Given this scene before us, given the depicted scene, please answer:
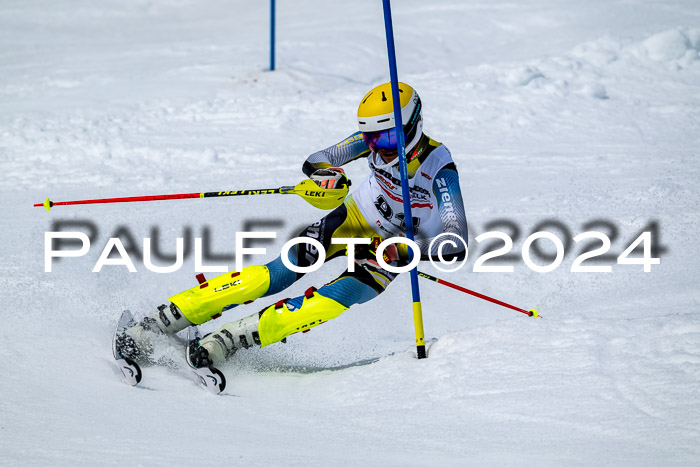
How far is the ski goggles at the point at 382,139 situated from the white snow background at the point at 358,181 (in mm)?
1128

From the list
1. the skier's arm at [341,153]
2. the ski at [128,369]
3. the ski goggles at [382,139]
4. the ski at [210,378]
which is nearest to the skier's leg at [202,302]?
the ski at [128,369]

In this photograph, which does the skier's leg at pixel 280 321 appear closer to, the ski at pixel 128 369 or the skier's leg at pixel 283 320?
the skier's leg at pixel 283 320

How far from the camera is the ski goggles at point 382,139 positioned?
4293mm

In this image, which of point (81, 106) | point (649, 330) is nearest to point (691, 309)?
point (649, 330)

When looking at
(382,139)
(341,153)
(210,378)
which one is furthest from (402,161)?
(210,378)

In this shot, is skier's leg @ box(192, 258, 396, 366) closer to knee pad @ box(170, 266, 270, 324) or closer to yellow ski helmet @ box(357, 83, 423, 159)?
knee pad @ box(170, 266, 270, 324)

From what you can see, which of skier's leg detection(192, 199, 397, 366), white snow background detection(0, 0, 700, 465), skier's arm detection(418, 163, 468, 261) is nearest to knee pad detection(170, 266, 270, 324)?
skier's leg detection(192, 199, 397, 366)

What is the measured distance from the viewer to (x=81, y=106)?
36.1ft

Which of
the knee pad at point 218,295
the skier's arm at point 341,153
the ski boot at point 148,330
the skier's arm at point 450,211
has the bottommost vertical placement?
the ski boot at point 148,330

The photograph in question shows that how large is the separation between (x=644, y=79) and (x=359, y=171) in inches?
204

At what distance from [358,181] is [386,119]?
4123 millimetres

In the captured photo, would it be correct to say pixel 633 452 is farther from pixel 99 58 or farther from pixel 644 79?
pixel 99 58

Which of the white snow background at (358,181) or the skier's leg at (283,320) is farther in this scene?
the skier's leg at (283,320)

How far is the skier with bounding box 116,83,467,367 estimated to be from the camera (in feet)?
14.0
